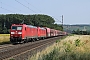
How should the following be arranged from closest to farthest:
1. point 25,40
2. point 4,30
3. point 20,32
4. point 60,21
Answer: point 20,32 < point 25,40 < point 60,21 < point 4,30

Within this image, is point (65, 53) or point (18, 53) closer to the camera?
point (65, 53)

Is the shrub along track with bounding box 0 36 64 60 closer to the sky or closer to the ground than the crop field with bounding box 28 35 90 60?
closer to the ground

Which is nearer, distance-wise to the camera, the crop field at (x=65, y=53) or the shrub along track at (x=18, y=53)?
the crop field at (x=65, y=53)

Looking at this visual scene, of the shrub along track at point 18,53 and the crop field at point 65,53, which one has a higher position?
the crop field at point 65,53

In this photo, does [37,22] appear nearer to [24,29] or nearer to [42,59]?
[24,29]

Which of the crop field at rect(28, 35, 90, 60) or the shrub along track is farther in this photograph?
the shrub along track

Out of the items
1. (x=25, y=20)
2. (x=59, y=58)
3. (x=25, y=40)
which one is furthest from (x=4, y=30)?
(x=59, y=58)

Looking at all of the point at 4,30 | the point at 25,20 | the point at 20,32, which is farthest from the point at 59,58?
the point at 25,20

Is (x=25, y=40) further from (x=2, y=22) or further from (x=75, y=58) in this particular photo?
(x=2, y=22)

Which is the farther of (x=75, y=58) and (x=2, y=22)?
(x=2, y=22)

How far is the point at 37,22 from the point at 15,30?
71150 mm

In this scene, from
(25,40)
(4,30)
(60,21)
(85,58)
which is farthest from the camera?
(4,30)

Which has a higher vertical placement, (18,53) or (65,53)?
(65,53)

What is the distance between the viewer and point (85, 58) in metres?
11.3
